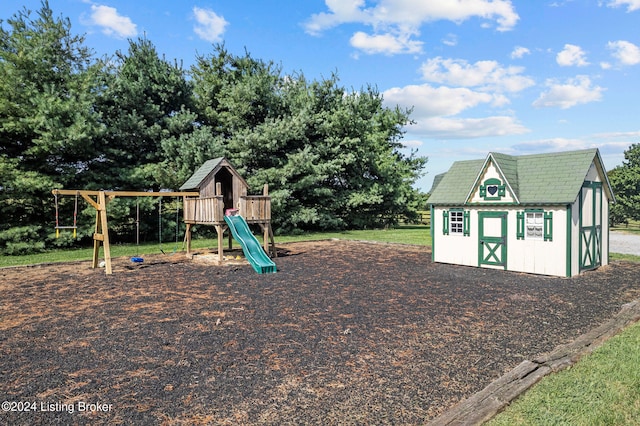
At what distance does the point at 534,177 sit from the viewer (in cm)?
1297

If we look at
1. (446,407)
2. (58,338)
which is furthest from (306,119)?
(446,407)

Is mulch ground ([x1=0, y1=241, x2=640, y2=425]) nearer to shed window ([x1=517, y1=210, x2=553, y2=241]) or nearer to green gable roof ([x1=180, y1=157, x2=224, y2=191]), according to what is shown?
shed window ([x1=517, y1=210, x2=553, y2=241])

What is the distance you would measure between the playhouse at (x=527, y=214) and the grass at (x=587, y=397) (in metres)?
7.01

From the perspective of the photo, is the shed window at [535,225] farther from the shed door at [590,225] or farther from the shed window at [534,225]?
the shed door at [590,225]

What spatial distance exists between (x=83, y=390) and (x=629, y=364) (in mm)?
6973

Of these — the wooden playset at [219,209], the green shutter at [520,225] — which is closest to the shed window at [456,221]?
the green shutter at [520,225]

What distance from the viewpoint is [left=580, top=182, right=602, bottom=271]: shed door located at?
1235 cm

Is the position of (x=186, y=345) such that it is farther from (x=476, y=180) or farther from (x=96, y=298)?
(x=476, y=180)

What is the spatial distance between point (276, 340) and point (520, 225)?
9.47 m

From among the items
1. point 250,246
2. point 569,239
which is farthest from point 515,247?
point 250,246

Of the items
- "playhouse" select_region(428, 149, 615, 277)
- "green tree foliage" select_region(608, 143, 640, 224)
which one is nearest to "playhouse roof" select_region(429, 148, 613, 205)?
"playhouse" select_region(428, 149, 615, 277)

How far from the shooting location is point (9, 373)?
→ 523 cm

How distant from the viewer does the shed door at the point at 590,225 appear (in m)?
12.4

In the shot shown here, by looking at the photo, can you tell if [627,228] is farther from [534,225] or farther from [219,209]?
[219,209]
